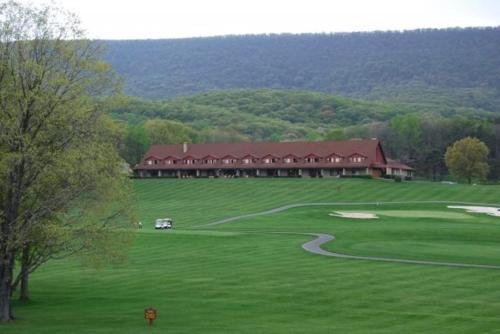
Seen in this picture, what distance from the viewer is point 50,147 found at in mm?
33281

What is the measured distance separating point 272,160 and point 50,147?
360 ft

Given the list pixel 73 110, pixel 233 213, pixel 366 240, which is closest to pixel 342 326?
pixel 73 110

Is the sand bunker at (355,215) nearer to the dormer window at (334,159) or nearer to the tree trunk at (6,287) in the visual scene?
the dormer window at (334,159)

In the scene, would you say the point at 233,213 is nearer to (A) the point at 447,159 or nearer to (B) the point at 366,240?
(B) the point at 366,240

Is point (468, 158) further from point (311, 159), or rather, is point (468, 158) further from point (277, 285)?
point (277, 285)

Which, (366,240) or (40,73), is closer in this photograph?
(40,73)

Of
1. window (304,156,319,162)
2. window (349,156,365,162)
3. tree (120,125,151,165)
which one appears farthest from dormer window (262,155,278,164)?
tree (120,125,151,165)

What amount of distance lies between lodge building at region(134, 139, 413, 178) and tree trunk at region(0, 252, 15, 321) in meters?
106

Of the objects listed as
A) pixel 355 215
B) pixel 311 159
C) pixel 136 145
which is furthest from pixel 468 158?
pixel 136 145

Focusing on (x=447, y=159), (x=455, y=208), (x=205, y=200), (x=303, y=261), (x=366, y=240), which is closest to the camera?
(x=303, y=261)

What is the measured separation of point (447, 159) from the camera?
146250 mm

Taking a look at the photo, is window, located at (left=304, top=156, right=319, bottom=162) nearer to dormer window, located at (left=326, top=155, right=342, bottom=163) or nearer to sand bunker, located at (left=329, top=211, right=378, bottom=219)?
dormer window, located at (left=326, top=155, right=342, bottom=163)

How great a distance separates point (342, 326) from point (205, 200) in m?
84.3

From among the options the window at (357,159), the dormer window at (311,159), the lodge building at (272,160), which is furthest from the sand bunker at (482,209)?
the dormer window at (311,159)
